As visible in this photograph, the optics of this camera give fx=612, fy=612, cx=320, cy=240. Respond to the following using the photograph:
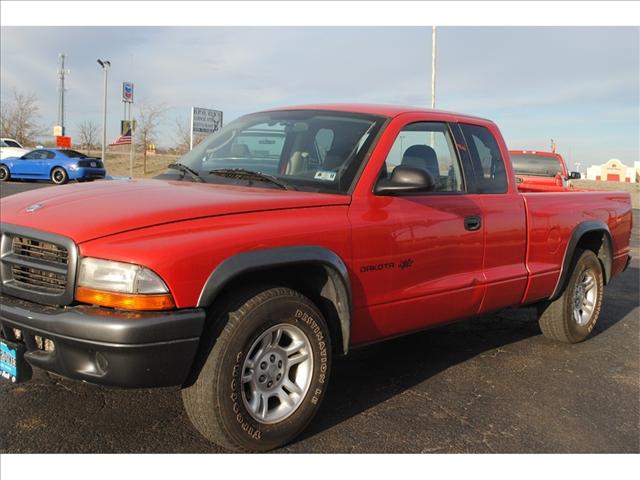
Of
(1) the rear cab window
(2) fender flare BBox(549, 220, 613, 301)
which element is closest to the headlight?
(1) the rear cab window

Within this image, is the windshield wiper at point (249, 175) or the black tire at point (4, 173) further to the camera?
the black tire at point (4, 173)

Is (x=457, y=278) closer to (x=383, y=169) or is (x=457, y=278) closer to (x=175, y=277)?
(x=383, y=169)

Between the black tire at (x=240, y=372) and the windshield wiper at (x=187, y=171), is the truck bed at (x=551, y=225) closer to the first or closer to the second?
the black tire at (x=240, y=372)

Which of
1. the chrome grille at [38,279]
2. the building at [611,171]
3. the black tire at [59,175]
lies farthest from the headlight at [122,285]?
the building at [611,171]

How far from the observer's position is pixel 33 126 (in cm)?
4653

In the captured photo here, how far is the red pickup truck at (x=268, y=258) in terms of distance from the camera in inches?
105

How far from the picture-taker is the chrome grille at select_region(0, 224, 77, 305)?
2.71 meters

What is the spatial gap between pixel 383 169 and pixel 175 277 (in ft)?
5.15

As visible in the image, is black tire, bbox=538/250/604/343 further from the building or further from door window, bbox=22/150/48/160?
the building

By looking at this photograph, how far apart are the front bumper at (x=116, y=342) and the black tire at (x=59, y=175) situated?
20.9m

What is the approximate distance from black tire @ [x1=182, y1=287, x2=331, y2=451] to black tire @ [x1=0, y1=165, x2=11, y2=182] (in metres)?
23.3

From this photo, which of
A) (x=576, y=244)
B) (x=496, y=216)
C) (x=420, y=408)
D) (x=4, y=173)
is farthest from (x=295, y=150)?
(x=4, y=173)

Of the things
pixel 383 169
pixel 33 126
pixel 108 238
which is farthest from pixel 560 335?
pixel 33 126

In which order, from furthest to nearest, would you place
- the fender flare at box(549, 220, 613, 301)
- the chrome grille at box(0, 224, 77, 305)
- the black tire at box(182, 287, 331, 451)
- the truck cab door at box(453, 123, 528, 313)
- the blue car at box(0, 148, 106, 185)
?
the blue car at box(0, 148, 106, 185) < the fender flare at box(549, 220, 613, 301) < the truck cab door at box(453, 123, 528, 313) < the black tire at box(182, 287, 331, 451) < the chrome grille at box(0, 224, 77, 305)
